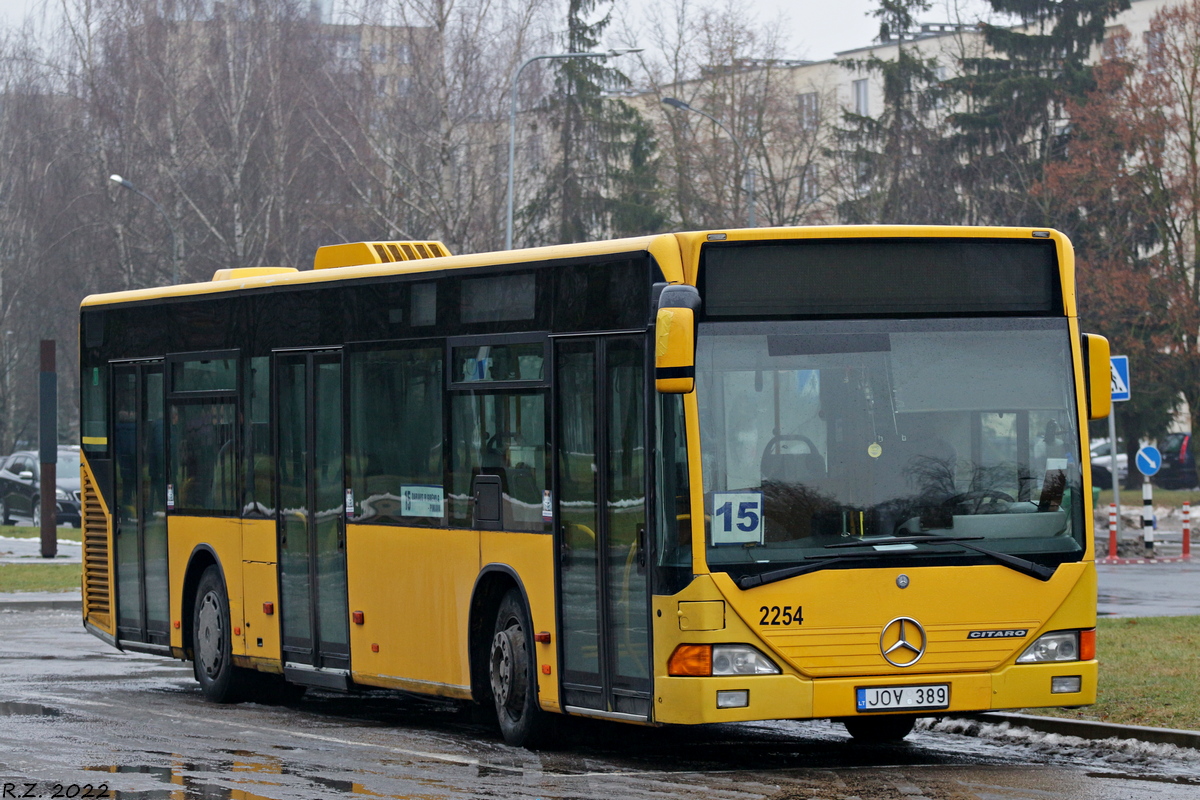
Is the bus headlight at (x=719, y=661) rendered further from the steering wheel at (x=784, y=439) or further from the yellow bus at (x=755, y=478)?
the steering wheel at (x=784, y=439)

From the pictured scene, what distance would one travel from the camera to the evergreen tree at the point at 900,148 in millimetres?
52094

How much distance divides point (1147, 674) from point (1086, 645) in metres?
3.75

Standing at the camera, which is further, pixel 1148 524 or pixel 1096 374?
pixel 1148 524

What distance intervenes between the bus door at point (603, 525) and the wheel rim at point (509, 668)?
559mm

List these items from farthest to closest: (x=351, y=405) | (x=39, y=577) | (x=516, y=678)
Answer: (x=39, y=577)
(x=351, y=405)
(x=516, y=678)

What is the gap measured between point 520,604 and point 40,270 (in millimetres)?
59905

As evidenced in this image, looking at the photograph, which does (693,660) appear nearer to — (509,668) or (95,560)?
(509,668)

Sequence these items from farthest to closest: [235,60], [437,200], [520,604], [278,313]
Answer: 1. [235,60]
2. [437,200]
3. [278,313]
4. [520,604]

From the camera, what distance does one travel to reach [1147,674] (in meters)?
13.9

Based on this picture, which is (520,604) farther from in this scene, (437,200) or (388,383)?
(437,200)

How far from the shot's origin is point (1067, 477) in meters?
10.4

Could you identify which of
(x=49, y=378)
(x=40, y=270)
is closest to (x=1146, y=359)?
(x=49, y=378)

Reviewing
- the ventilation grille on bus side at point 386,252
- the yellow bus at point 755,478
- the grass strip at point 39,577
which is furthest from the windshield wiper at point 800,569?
the grass strip at point 39,577

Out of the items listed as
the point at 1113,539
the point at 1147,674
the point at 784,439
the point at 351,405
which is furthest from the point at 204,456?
the point at 1113,539
